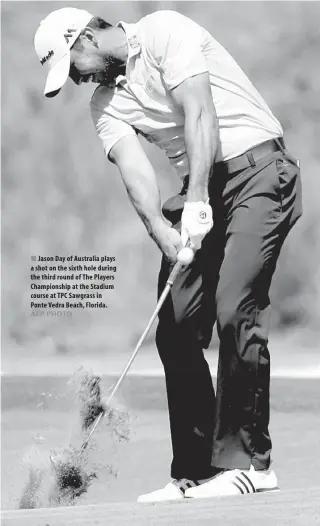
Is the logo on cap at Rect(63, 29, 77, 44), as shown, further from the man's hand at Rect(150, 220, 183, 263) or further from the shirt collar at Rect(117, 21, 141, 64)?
the man's hand at Rect(150, 220, 183, 263)

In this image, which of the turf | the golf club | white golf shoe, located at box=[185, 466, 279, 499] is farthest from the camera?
the golf club

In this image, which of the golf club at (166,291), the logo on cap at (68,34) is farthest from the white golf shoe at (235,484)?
the logo on cap at (68,34)

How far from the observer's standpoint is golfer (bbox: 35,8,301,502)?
3193mm

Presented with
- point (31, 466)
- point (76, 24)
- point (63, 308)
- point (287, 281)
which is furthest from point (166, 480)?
point (76, 24)

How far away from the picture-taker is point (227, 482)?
314cm

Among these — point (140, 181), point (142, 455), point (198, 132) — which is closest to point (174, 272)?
point (140, 181)

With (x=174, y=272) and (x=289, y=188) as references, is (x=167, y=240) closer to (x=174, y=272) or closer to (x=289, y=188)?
(x=174, y=272)

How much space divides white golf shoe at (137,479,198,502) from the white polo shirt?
3.35ft

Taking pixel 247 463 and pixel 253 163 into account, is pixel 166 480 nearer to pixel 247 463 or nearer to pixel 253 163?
pixel 247 463

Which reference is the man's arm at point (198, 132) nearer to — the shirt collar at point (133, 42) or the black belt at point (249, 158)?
the black belt at point (249, 158)

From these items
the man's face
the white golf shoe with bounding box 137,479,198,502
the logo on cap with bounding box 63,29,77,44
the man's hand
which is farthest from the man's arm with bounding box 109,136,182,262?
the white golf shoe with bounding box 137,479,198,502

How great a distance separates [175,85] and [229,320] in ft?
2.49

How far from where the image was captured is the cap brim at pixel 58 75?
339 cm

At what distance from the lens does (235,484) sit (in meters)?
3.14
